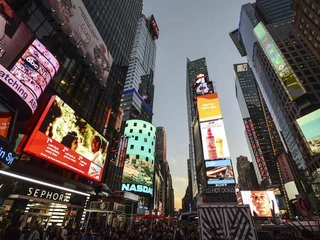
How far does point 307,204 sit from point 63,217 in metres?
20.0

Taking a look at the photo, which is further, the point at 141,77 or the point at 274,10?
the point at 141,77

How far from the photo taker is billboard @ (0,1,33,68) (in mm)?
10797

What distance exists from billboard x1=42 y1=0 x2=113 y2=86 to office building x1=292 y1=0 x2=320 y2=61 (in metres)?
80.2

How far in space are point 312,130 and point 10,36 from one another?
69.9 metres

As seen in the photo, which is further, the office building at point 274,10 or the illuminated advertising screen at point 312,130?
the office building at point 274,10

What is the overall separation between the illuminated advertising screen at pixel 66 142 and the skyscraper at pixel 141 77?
5810 cm

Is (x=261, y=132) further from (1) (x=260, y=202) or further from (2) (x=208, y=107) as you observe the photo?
(1) (x=260, y=202)

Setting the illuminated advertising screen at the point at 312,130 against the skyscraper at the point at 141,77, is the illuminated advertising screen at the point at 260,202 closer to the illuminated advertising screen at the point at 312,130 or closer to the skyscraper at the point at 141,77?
the illuminated advertising screen at the point at 312,130

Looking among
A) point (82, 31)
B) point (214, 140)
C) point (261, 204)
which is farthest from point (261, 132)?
point (82, 31)

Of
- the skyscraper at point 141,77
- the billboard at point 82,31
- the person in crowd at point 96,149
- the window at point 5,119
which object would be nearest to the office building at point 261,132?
the skyscraper at point 141,77

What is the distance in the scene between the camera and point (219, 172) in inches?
1503

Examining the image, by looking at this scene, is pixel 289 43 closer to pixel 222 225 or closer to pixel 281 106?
pixel 281 106

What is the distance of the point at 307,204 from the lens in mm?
11469

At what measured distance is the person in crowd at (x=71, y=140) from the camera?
1625cm
